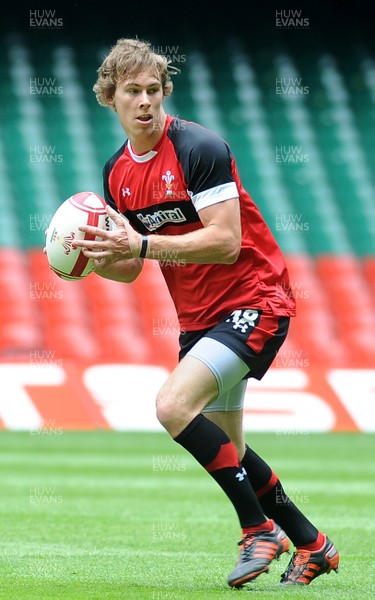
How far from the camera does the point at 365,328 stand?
707 inches

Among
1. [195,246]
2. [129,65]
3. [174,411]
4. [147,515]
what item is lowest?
[147,515]

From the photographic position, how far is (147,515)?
25.5 feet

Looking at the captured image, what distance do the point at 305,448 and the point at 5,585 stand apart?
8498 mm

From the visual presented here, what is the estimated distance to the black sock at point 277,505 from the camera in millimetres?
5289

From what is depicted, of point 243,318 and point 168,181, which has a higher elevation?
point 168,181

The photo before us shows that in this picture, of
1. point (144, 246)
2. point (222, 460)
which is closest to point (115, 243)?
point (144, 246)

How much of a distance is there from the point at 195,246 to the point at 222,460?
3.07 feet

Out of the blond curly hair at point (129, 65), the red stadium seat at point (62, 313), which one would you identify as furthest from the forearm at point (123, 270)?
the red stadium seat at point (62, 313)

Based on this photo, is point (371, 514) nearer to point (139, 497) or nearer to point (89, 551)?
point (139, 497)

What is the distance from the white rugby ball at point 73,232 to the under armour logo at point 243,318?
2.33 feet

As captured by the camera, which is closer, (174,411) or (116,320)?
(174,411)

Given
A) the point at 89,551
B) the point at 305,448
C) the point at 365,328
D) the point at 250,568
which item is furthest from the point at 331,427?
the point at 250,568

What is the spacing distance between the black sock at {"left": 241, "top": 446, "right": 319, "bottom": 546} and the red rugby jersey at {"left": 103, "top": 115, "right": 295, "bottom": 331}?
0.74m

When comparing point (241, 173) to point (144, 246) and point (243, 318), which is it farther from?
point (144, 246)
